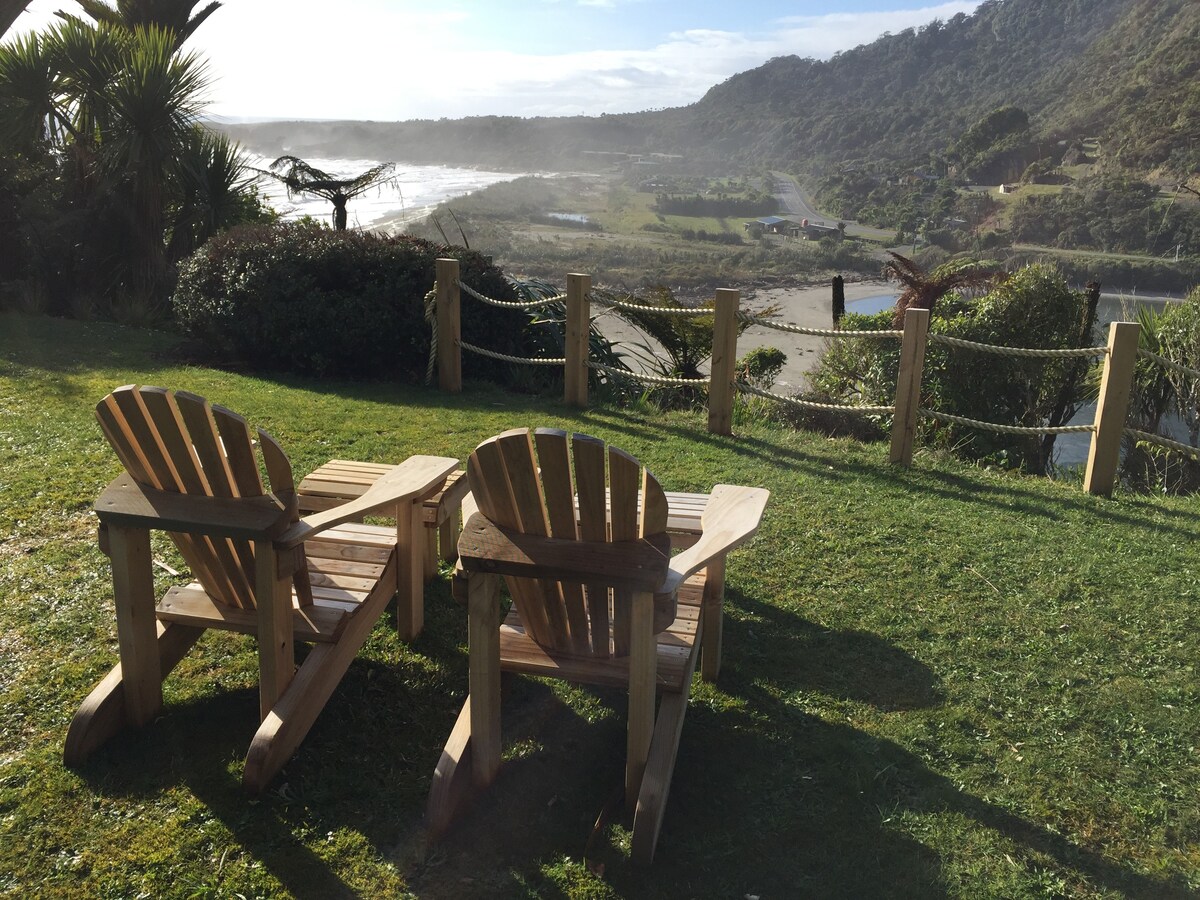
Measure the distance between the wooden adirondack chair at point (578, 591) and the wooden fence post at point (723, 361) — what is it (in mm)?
Result: 4402

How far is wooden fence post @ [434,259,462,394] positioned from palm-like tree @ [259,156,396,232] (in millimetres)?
7212

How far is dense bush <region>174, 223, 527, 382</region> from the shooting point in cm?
922

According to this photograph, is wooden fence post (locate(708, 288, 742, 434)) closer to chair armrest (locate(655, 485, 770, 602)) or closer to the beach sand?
the beach sand

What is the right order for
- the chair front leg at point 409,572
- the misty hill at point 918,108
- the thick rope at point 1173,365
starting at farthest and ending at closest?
the misty hill at point 918,108 → the thick rope at point 1173,365 → the chair front leg at point 409,572

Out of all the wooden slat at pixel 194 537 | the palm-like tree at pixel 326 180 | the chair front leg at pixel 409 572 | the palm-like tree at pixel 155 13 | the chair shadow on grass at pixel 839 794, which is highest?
the palm-like tree at pixel 155 13

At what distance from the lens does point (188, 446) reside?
2832mm

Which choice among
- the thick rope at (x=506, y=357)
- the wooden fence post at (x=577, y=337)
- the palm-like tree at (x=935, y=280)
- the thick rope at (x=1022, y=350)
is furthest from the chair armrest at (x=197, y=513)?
the palm-like tree at (x=935, y=280)

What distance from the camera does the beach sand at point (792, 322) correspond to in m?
11.9

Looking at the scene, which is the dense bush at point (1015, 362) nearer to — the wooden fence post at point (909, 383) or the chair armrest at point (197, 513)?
the wooden fence post at point (909, 383)

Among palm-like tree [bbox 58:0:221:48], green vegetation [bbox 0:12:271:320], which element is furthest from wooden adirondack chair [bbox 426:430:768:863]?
palm-like tree [bbox 58:0:221:48]

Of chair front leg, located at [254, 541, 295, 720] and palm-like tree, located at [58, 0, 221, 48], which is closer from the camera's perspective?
chair front leg, located at [254, 541, 295, 720]

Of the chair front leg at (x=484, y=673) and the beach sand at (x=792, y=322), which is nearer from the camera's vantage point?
the chair front leg at (x=484, y=673)

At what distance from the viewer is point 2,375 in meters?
7.91

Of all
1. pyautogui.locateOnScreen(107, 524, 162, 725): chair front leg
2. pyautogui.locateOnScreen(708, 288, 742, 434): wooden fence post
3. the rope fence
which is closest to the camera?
pyautogui.locateOnScreen(107, 524, 162, 725): chair front leg
